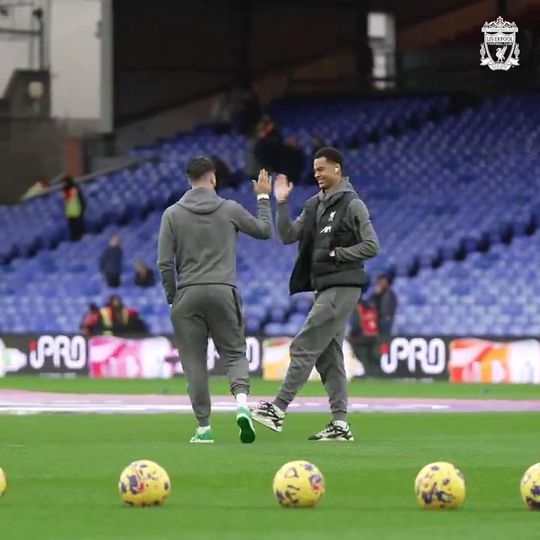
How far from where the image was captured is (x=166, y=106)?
4325cm

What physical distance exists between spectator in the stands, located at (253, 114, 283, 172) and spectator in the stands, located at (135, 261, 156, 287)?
3.76 m

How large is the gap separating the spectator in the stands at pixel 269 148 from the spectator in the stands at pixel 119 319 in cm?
593

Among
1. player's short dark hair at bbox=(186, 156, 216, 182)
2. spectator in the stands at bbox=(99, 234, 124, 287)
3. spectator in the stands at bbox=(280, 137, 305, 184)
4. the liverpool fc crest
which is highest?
the liverpool fc crest

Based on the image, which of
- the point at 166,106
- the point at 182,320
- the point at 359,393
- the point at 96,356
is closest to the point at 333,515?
the point at 182,320

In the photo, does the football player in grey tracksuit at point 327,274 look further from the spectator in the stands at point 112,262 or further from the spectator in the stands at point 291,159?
the spectator in the stands at point 291,159

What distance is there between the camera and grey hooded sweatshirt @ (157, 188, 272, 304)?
567 inches

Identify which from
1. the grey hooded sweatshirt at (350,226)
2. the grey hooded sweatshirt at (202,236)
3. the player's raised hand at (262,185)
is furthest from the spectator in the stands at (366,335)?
the grey hooded sweatshirt at (202,236)

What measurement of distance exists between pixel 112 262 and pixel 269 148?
14.3 ft

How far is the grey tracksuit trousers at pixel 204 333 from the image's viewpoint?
14359mm

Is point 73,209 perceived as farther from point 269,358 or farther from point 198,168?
point 198,168

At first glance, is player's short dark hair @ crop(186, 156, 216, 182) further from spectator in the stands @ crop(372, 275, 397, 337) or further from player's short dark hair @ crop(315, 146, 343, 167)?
spectator in the stands @ crop(372, 275, 397, 337)

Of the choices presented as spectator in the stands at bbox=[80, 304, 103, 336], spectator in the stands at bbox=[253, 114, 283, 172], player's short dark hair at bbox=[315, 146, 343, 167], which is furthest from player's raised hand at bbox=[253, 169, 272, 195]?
spectator in the stands at bbox=[253, 114, 283, 172]

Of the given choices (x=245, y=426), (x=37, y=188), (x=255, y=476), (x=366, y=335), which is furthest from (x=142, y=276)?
(x=255, y=476)

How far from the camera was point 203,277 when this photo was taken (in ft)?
47.2
